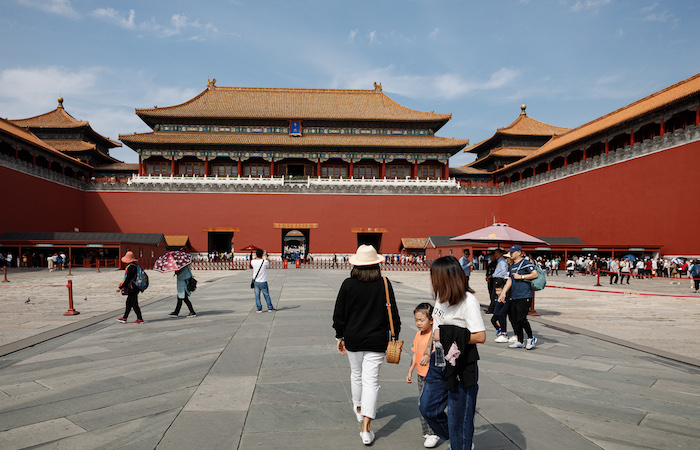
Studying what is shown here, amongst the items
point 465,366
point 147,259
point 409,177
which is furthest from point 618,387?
point 409,177

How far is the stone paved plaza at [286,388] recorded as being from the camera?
319cm

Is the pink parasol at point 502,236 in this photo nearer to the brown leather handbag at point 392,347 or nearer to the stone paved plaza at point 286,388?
the stone paved plaza at point 286,388

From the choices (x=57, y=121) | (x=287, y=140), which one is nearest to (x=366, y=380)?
(x=287, y=140)

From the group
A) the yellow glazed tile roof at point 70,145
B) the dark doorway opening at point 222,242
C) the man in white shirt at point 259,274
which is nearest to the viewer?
the man in white shirt at point 259,274

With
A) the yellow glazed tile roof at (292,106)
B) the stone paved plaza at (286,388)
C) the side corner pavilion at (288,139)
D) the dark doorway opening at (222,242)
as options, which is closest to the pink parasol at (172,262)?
the stone paved plaza at (286,388)

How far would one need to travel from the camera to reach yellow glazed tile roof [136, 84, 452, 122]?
117 ft

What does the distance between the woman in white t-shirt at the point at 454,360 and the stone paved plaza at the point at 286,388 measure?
0.45 m

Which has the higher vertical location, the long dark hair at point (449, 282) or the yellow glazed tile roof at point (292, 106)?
the yellow glazed tile roof at point (292, 106)

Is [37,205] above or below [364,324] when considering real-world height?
above

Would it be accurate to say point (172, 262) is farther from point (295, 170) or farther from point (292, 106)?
point (292, 106)

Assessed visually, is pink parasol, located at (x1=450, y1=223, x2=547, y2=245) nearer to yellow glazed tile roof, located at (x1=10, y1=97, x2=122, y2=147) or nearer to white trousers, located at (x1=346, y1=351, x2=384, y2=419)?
white trousers, located at (x1=346, y1=351, x2=384, y2=419)

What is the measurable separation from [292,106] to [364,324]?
120 feet

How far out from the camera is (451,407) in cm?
271

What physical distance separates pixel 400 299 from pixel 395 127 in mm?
27703
